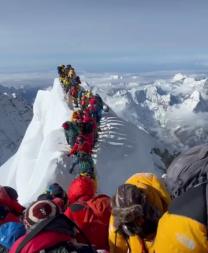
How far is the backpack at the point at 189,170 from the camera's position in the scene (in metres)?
4.44

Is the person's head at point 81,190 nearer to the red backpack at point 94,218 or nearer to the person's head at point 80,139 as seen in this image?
the red backpack at point 94,218

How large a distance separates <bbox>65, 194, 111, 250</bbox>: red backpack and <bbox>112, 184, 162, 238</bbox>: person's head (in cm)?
109

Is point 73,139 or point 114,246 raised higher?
point 114,246

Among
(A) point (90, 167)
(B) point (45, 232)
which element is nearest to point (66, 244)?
(B) point (45, 232)

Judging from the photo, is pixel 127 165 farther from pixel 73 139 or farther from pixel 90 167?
pixel 90 167

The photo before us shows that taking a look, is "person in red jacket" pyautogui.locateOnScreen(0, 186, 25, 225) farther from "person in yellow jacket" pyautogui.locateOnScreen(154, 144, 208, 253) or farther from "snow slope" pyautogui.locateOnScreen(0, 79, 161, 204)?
"snow slope" pyautogui.locateOnScreen(0, 79, 161, 204)

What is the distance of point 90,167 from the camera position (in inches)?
580

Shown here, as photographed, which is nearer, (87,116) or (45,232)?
(45,232)

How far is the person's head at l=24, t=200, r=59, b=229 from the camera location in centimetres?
527

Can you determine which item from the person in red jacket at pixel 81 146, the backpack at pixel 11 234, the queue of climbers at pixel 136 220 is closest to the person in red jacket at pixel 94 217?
the queue of climbers at pixel 136 220

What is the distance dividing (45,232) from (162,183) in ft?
5.17

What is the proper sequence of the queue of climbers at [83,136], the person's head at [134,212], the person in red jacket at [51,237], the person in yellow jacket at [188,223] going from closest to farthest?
1. the person in yellow jacket at [188,223]
2. the person in red jacket at [51,237]
3. the person's head at [134,212]
4. the queue of climbers at [83,136]

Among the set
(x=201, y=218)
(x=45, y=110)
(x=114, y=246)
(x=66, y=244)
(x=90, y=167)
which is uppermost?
(x=201, y=218)

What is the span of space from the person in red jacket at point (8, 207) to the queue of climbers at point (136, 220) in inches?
3.1
